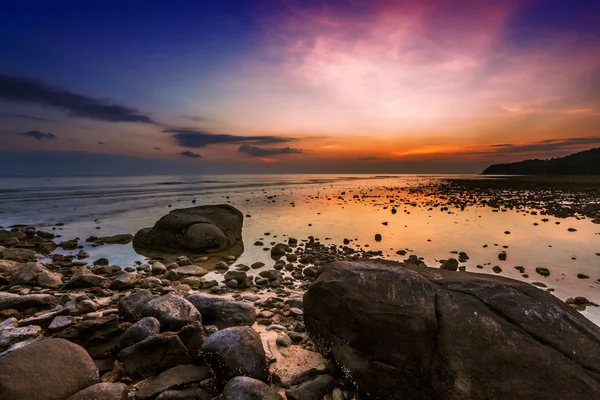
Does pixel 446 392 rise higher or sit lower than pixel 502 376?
lower

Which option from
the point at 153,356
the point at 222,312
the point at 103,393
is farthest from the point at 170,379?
the point at 222,312

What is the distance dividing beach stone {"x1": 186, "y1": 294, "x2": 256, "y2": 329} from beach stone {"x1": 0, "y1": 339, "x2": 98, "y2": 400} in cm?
184

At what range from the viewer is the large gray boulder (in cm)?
1173

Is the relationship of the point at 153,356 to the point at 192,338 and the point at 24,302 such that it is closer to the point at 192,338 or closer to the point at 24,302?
the point at 192,338

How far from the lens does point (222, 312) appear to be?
538 centimetres

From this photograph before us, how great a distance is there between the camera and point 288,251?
11.4 metres

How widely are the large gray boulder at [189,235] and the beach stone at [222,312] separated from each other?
20.9 feet

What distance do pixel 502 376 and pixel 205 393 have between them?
3.36 meters

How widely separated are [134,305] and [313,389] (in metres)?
3.46

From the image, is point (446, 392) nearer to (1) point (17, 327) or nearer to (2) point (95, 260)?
(1) point (17, 327)

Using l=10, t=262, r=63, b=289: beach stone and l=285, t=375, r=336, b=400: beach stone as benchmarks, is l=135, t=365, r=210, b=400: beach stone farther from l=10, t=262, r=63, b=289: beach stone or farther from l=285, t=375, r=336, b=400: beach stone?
Result: l=10, t=262, r=63, b=289: beach stone

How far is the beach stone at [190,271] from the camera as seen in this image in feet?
28.8

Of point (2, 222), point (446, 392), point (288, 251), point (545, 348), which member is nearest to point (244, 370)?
point (446, 392)

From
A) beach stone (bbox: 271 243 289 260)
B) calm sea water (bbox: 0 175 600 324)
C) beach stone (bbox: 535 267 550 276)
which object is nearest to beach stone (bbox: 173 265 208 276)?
calm sea water (bbox: 0 175 600 324)
